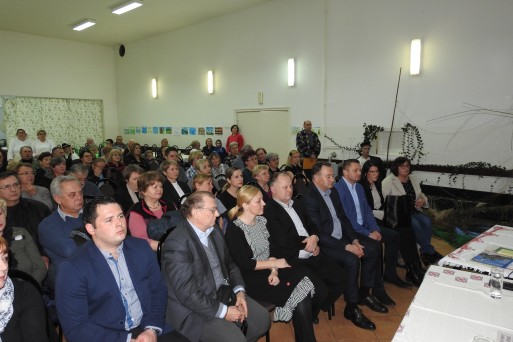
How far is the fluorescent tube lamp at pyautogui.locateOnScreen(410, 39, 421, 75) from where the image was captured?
608 centimetres

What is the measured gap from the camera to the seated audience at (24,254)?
221cm

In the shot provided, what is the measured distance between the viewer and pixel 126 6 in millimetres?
7980

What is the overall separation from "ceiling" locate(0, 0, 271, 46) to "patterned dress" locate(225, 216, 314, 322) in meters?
7.06

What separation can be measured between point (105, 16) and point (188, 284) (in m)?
9.03

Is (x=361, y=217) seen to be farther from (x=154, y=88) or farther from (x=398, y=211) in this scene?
(x=154, y=88)

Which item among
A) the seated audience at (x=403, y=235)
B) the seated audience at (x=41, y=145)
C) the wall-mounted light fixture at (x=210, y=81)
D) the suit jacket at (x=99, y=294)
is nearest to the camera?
the suit jacket at (x=99, y=294)

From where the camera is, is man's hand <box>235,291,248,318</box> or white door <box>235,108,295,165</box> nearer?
man's hand <box>235,291,248,318</box>

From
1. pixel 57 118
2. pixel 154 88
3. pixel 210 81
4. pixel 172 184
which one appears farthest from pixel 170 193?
pixel 57 118

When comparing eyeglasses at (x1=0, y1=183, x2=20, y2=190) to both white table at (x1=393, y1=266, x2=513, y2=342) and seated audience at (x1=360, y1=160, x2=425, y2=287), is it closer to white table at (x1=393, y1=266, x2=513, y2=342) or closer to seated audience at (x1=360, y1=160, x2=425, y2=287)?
white table at (x1=393, y1=266, x2=513, y2=342)

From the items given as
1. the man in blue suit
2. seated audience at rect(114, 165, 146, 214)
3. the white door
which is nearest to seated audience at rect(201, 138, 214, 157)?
the white door

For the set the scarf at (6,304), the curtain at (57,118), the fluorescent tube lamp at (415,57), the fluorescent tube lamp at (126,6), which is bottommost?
the scarf at (6,304)

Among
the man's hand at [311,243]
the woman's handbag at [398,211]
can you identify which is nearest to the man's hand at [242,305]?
the man's hand at [311,243]

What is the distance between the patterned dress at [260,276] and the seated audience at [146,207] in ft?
2.42

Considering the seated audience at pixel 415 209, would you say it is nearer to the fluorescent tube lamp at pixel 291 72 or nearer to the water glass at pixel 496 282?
the water glass at pixel 496 282
